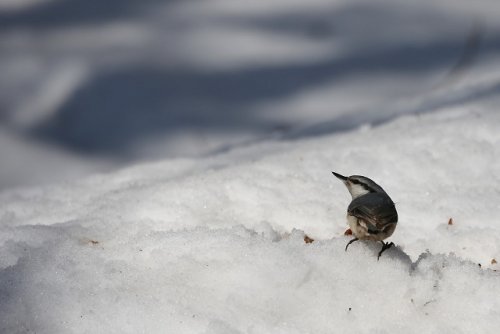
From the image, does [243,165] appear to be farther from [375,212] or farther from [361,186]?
[375,212]

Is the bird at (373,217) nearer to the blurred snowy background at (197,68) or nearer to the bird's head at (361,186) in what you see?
the bird's head at (361,186)

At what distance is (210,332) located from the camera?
1.96 m

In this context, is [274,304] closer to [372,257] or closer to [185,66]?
[372,257]

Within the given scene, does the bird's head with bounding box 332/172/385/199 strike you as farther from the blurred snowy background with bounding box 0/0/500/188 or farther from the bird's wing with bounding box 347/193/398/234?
the blurred snowy background with bounding box 0/0/500/188

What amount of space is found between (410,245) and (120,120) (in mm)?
3937

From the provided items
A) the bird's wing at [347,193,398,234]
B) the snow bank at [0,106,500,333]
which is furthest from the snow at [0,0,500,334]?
the bird's wing at [347,193,398,234]

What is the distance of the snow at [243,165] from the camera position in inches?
81.9

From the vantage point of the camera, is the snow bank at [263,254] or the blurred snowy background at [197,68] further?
the blurred snowy background at [197,68]

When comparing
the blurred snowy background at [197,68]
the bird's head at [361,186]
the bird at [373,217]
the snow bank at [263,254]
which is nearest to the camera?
the snow bank at [263,254]

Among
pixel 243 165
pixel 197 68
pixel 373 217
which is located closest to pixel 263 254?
pixel 373 217

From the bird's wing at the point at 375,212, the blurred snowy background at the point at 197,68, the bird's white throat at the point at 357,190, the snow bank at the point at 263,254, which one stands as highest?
the bird's wing at the point at 375,212

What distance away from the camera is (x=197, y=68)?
6.83 meters

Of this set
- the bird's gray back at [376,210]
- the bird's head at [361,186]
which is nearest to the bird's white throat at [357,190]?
the bird's head at [361,186]

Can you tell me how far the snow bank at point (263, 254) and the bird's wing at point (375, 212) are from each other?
0.36 ft
